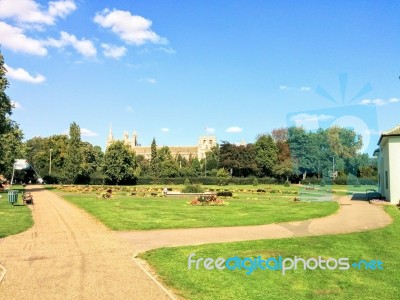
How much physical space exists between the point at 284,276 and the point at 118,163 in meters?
68.3

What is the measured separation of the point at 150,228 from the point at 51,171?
8273 centimetres

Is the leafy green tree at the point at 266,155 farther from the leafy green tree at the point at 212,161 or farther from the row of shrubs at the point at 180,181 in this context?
the leafy green tree at the point at 212,161

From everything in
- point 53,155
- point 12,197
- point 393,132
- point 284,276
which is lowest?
point 284,276

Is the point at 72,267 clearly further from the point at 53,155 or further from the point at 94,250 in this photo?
the point at 53,155

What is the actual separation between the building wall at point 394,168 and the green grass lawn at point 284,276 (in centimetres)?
1876

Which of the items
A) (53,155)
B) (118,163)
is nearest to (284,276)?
(118,163)

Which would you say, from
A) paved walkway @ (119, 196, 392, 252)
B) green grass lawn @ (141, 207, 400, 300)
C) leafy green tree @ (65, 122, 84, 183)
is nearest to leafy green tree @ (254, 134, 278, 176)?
leafy green tree @ (65, 122, 84, 183)

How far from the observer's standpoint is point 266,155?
97.6 m

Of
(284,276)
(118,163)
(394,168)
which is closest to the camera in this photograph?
(284,276)

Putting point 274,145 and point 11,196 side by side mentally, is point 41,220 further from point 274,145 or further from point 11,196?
point 274,145

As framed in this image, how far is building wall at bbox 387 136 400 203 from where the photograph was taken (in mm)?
31391

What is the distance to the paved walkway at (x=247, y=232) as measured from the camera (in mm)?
15023

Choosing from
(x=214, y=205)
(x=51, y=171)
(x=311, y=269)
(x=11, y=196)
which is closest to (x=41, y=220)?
(x=11, y=196)

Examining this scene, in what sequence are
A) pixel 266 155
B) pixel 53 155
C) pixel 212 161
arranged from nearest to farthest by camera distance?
pixel 53 155 < pixel 266 155 < pixel 212 161
